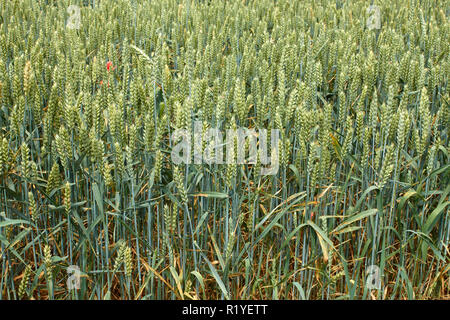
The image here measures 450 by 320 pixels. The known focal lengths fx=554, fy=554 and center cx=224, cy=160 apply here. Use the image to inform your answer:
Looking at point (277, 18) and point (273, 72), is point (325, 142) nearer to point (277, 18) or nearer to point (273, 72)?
point (273, 72)

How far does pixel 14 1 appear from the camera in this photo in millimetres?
3156

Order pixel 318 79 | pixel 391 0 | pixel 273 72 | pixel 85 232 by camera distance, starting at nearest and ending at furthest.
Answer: pixel 85 232, pixel 318 79, pixel 273 72, pixel 391 0

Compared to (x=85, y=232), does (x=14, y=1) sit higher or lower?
higher

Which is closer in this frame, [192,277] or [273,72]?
[192,277]

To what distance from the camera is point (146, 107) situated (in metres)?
1.52

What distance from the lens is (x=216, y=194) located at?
4.53ft

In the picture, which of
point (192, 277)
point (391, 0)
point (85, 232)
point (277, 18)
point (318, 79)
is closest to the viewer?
point (85, 232)

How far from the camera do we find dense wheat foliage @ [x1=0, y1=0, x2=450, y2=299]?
53.3 inches

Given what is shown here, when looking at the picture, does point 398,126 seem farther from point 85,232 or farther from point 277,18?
point 277,18

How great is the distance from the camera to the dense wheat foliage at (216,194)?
135 centimetres

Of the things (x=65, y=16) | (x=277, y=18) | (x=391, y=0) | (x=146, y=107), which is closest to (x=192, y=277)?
(x=146, y=107)
